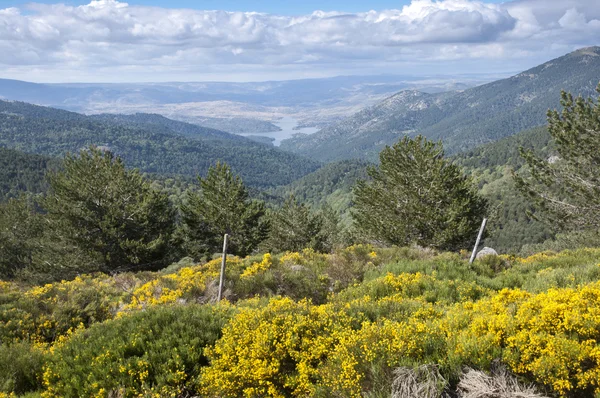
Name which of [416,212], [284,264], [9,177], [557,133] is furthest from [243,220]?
[9,177]

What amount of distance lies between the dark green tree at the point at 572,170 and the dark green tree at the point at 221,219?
19184 mm

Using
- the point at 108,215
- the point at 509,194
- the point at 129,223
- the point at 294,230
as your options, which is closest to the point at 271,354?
the point at 108,215

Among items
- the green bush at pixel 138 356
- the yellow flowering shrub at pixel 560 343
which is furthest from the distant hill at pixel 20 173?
the yellow flowering shrub at pixel 560 343

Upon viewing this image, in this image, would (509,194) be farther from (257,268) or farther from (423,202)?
(257,268)

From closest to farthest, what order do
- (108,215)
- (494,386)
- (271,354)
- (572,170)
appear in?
1. (494,386)
2. (271,354)
3. (572,170)
4. (108,215)

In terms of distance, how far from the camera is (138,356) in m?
6.58

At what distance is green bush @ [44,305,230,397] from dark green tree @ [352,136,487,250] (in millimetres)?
18364

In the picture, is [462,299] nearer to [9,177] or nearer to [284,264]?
[284,264]

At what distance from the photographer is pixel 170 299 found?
10812mm

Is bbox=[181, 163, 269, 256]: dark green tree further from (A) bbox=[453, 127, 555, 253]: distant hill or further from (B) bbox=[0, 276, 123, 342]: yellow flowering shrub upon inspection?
(A) bbox=[453, 127, 555, 253]: distant hill

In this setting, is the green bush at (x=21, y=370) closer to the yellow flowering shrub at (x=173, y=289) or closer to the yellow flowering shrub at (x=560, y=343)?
the yellow flowering shrub at (x=173, y=289)

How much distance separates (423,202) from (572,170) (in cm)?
851

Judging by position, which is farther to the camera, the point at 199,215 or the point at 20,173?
the point at 20,173

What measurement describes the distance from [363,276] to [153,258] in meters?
18.7
